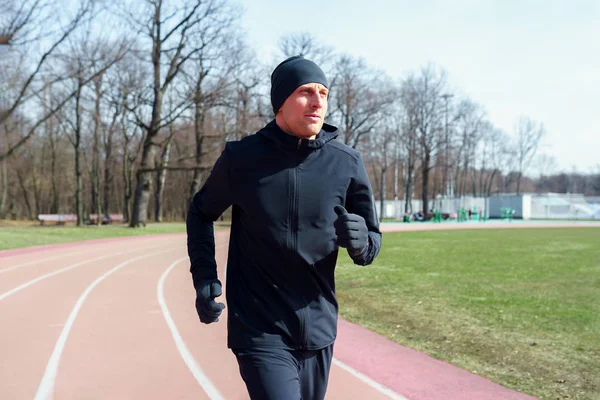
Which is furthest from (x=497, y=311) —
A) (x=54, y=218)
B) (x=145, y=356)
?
(x=54, y=218)

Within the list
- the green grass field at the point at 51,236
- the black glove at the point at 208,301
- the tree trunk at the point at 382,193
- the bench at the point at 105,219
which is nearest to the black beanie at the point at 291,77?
the black glove at the point at 208,301

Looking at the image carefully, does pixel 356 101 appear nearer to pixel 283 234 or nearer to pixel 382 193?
pixel 382 193

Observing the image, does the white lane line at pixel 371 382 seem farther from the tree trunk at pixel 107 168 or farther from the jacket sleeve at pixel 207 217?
the tree trunk at pixel 107 168

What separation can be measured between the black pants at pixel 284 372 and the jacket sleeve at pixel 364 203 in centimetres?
48

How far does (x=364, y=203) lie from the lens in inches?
110

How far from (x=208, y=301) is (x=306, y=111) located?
3.05ft

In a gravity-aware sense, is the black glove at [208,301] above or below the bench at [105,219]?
above

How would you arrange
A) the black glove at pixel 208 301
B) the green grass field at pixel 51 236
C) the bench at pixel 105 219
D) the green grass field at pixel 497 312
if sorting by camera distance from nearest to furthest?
the black glove at pixel 208 301, the green grass field at pixel 497 312, the green grass field at pixel 51 236, the bench at pixel 105 219

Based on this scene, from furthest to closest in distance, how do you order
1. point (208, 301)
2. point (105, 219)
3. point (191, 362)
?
point (105, 219) < point (191, 362) < point (208, 301)

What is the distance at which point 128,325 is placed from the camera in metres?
8.80

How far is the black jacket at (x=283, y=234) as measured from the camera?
258 cm

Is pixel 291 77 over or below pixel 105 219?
over

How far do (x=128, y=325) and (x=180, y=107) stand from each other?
2994cm

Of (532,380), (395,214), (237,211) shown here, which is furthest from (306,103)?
(395,214)
